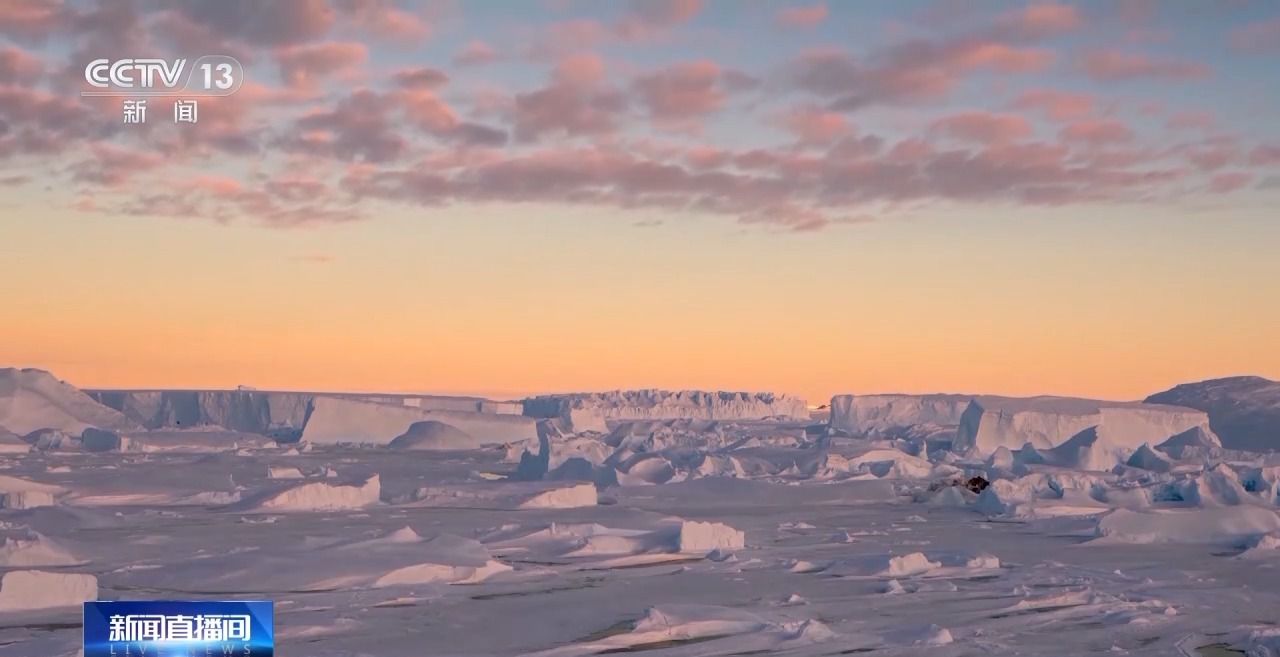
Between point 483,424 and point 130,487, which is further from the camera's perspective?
point 483,424

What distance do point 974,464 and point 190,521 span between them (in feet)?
77.9

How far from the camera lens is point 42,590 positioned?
1096 centimetres

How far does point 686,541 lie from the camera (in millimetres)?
16422

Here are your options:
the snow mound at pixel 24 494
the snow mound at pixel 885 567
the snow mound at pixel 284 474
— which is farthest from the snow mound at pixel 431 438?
the snow mound at pixel 885 567

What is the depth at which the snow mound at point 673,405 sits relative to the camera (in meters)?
77.7

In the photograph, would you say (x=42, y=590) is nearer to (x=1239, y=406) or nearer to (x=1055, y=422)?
(x=1055, y=422)

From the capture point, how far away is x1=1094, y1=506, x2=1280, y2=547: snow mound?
18594 millimetres

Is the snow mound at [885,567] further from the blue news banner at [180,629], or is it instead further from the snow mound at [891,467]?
the snow mound at [891,467]

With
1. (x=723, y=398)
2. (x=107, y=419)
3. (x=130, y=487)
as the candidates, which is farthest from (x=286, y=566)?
(x=723, y=398)

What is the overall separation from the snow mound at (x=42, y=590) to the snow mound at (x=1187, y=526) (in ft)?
44.2

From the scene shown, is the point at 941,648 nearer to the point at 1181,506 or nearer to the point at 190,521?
the point at 190,521

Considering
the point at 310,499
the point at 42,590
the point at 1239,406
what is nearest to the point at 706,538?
the point at 42,590

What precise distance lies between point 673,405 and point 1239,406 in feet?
125

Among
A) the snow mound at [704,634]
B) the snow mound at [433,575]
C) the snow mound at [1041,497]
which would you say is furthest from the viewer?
the snow mound at [1041,497]
